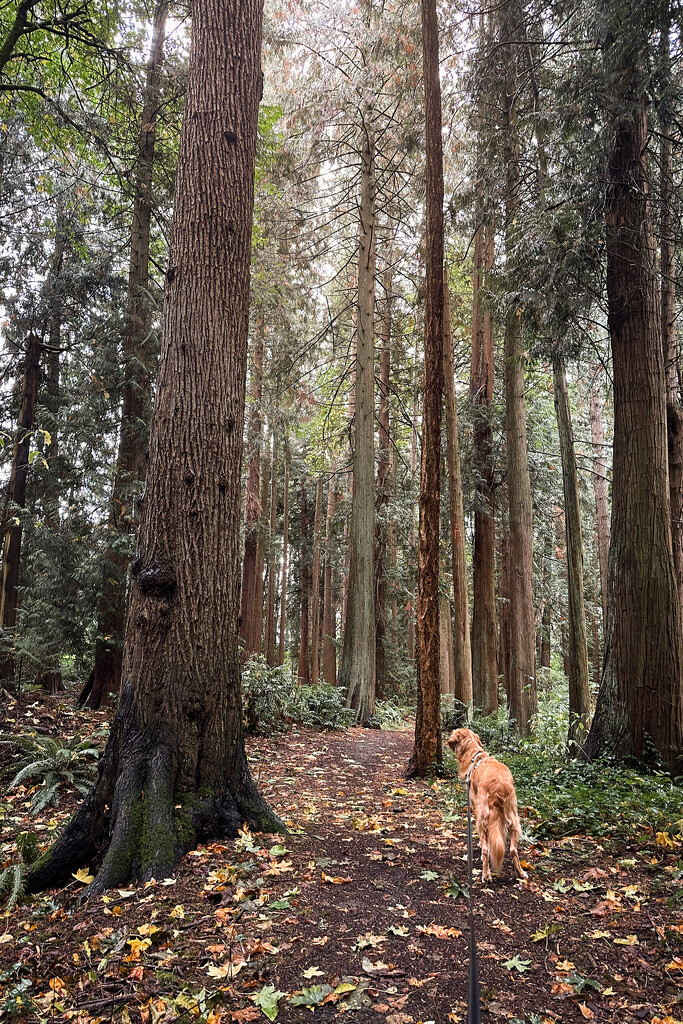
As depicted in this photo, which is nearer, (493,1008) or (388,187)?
A: (493,1008)

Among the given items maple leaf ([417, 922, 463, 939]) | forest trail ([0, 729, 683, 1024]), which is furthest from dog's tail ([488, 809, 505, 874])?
maple leaf ([417, 922, 463, 939])

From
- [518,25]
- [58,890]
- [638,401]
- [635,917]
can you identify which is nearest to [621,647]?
[638,401]

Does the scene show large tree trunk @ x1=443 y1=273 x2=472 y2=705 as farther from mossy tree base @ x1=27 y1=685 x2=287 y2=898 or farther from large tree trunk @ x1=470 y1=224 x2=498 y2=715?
mossy tree base @ x1=27 y1=685 x2=287 y2=898

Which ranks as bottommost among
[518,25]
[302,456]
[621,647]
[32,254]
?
[621,647]

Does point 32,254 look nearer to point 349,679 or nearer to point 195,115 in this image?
point 195,115

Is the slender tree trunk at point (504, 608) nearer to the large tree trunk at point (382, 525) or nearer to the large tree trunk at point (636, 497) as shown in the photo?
the large tree trunk at point (382, 525)

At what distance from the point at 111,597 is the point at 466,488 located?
7963mm

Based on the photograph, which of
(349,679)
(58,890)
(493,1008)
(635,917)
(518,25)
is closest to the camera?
(493,1008)

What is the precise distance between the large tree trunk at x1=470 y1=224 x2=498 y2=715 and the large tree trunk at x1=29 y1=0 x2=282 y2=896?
7.42 m

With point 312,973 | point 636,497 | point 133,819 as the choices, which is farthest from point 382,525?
point 312,973

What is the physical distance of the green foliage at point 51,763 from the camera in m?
5.45

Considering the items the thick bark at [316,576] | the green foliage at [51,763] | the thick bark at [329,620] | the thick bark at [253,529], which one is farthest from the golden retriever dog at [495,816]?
the thick bark at [316,576]

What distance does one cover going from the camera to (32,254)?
12.7 m

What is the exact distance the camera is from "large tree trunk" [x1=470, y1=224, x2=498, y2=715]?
39.3ft
